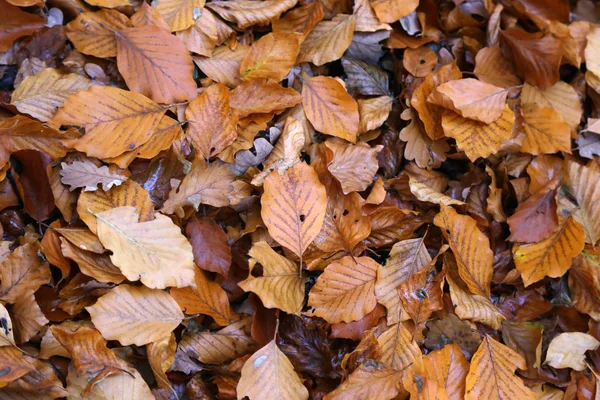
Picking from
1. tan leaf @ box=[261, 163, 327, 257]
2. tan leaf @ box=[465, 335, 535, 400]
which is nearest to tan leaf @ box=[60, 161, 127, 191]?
tan leaf @ box=[261, 163, 327, 257]

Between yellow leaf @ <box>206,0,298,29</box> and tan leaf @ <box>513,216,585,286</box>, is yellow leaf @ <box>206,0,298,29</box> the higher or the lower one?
the higher one

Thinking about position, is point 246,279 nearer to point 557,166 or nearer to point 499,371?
point 499,371

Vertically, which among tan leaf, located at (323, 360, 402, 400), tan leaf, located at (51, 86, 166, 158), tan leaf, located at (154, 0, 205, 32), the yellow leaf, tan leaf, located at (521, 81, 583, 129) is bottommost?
tan leaf, located at (323, 360, 402, 400)

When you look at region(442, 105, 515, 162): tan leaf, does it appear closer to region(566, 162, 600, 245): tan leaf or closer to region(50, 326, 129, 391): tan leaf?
region(566, 162, 600, 245): tan leaf

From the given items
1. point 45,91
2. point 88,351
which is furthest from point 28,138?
point 88,351

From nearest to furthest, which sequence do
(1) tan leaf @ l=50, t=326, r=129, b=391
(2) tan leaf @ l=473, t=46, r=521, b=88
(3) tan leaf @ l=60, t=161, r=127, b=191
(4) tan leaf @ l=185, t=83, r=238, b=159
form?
(1) tan leaf @ l=50, t=326, r=129, b=391
(3) tan leaf @ l=60, t=161, r=127, b=191
(4) tan leaf @ l=185, t=83, r=238, b=159
(2) tan leaf @ l=473, t=46, r=521, b=88

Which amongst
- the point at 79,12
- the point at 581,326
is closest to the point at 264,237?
the point at 79,12

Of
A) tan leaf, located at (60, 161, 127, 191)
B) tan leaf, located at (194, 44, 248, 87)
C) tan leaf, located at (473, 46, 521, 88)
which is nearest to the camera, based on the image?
tan leaf, located at (60, 161, 127, 191)

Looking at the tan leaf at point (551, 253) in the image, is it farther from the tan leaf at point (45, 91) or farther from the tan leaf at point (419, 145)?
the tan leaf at point (45, 91)
